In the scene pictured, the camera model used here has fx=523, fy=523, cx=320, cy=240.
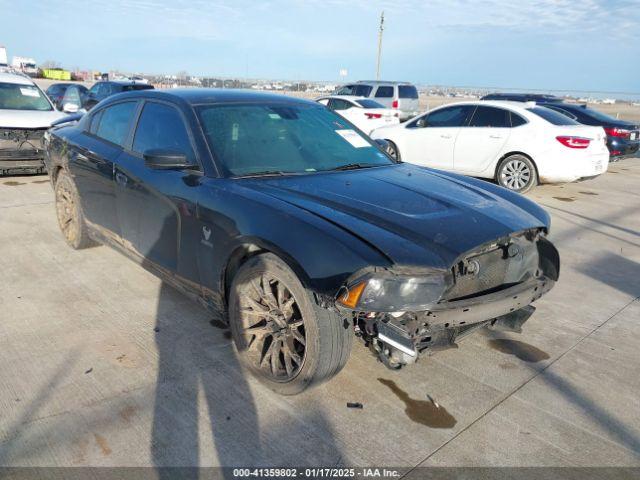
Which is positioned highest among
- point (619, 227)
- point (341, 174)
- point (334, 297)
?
point (341, 174)

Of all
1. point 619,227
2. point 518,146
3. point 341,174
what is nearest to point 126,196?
point 341,174

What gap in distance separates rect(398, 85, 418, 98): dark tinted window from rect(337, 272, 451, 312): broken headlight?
1781 centimetres

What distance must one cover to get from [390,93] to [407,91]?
858mm

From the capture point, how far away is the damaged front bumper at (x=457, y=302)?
8.13ft

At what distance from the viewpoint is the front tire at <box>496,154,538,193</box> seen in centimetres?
869

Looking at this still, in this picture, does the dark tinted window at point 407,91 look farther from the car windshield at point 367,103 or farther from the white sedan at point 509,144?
the white sedan at point 509,144

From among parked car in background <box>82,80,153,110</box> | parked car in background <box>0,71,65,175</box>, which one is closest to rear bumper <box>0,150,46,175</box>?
parked car in background <box>0,71,65,175</box>

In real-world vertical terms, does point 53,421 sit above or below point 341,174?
below

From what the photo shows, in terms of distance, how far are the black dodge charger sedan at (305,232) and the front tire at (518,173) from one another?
5283 mm

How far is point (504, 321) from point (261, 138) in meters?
2.00

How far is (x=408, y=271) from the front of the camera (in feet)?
7.94

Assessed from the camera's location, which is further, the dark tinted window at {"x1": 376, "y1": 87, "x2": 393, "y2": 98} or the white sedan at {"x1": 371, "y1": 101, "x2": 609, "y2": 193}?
the dark tinted window at {"x1": 376, "y1": 87, "x2": 393, "y2": 98}

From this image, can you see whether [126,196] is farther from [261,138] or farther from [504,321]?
[504,321]

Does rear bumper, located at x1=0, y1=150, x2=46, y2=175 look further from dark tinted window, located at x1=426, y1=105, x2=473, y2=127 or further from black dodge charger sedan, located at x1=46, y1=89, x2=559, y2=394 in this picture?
dark tinted window, located at x1=426, y1=105, x2=473, y2=127
